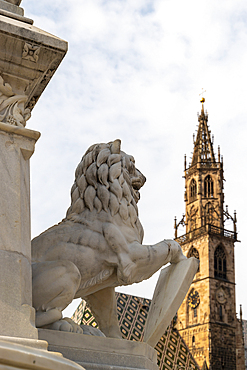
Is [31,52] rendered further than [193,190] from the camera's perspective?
No

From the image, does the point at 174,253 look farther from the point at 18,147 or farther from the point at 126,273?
the point at 18,147

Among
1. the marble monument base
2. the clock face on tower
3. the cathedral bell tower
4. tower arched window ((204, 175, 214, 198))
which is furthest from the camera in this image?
tower arched window ((204, 175, 214, 198))

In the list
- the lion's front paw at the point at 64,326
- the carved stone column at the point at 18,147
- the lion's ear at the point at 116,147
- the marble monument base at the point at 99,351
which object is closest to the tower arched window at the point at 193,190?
the lion's ear at the point at 116,147

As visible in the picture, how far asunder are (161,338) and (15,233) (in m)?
18.9

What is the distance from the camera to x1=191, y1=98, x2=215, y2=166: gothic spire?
4669cm

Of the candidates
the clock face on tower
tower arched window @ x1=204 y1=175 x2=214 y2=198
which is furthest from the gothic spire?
the clock face on tower

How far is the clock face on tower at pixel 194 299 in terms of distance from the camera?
41.6m

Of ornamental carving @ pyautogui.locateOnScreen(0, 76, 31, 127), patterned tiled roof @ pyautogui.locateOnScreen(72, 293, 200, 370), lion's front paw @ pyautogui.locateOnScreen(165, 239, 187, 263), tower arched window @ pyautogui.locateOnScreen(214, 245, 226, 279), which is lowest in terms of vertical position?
lion's front paw @ pyautogui.locateOnScreen(165, 239, 187, 263)

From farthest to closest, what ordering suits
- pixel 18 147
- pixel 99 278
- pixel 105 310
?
pixel 105 310, pixel 99 278, pixel 18 147

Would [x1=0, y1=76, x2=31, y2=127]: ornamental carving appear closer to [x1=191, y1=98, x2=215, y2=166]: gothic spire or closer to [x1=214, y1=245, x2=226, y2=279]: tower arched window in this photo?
[x1=214, y1=245, x2=226, y2=279]: tower arched window

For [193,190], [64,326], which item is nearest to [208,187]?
[193,190]

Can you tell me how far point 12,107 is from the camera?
2984mm

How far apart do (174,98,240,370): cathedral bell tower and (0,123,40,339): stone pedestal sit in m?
37.4

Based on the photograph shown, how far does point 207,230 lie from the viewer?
4262 cm
